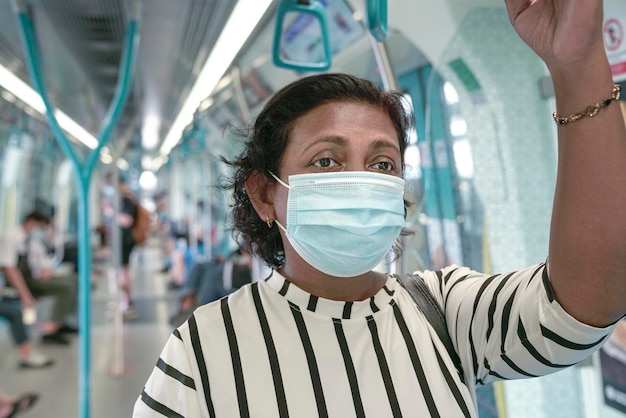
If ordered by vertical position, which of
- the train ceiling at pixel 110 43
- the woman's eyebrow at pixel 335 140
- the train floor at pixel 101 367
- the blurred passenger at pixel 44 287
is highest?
the train ceiling at pixel 110 43

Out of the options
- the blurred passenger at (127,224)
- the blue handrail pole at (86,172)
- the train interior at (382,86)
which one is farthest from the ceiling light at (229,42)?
the blurred passenger at (127,224)

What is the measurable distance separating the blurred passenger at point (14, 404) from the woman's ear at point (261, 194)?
344 centimetres

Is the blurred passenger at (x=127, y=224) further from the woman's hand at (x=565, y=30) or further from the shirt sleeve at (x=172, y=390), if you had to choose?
the woman's hand at (x=565, y=30)

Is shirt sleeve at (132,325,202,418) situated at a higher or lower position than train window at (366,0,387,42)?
lower

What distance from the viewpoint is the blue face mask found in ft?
3.34

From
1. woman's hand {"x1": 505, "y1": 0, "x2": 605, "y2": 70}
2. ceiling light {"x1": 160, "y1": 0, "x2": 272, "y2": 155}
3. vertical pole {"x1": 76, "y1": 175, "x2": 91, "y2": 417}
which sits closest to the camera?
woman's hand {"x1": 505, "y1": 0, "x2": 605, "y2": 70}

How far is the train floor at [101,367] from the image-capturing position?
360cm

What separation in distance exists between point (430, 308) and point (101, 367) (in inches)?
156

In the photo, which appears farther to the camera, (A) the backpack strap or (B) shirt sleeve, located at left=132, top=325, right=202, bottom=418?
(A) the backpack strap

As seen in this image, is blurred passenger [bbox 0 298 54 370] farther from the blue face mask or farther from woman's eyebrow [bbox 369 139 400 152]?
woman's eyebrow [bbox 369 139 400 152]

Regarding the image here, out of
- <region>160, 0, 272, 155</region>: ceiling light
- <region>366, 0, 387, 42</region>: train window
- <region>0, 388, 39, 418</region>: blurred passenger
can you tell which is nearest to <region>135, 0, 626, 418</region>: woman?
<region>366, 0, 387, 42</region>: train window

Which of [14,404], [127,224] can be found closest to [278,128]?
[14,404]

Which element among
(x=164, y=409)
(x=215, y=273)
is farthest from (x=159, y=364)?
(x=215, y=273)

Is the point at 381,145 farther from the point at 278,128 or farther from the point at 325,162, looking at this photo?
the point at 278,128
